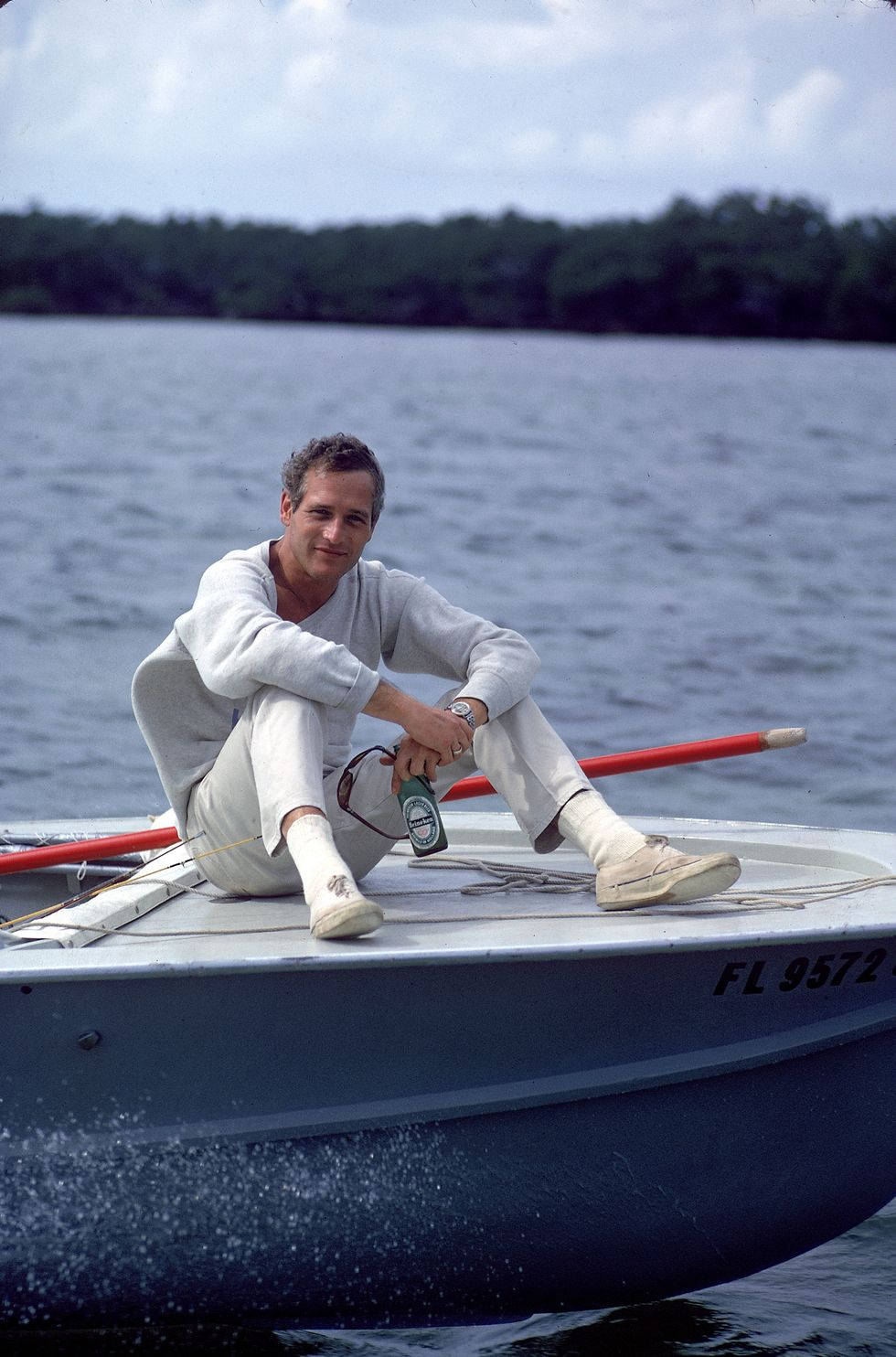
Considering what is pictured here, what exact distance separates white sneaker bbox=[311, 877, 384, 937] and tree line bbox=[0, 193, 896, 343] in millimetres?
39376

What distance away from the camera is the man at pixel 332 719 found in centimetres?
324

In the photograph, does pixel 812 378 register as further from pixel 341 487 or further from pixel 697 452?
pixel 341 487

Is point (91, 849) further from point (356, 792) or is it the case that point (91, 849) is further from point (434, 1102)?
point (434, 1102)

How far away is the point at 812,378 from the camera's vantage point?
46062 mm

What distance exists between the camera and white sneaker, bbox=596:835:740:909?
323 centimetres

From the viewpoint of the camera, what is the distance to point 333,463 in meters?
3.47

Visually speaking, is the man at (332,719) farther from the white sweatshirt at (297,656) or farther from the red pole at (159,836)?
the red pole at (159,836)

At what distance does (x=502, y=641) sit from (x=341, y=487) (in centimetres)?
48

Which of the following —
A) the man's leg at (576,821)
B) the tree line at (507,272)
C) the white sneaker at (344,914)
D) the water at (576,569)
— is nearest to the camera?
the white sneaker at (344,914)

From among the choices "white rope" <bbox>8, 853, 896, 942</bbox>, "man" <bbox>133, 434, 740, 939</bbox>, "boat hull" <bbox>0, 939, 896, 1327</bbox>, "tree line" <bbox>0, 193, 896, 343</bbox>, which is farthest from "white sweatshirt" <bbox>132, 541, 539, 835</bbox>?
"tree line" <bbox>0, 193, 896, 343</bbox>

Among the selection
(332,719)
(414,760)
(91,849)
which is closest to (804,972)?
(414,760)

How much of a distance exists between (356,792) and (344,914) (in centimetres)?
50

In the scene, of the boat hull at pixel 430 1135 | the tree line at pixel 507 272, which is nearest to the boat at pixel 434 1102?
the boat hull at pixel 430 1135

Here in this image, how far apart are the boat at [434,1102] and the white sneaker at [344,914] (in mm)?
41
